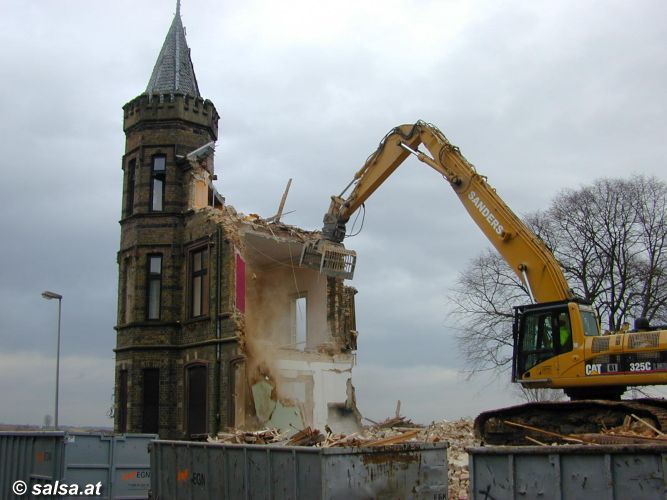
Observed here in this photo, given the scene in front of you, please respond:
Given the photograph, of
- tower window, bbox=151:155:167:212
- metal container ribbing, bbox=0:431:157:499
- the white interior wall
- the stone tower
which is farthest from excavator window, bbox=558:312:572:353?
tower window, bbox=151:155:167:212

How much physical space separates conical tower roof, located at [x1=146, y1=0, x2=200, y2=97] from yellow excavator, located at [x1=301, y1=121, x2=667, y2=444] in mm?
13136

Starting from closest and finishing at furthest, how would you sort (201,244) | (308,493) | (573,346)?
(308,493) → (573,346) → (201,244)

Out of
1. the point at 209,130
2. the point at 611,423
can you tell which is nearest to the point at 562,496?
the point at 611,423

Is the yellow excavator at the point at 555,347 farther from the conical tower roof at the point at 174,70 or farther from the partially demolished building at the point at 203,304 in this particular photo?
the conical tower roof at the point at 174,70

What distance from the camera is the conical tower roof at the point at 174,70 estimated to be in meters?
27.0

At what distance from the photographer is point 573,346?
44.9 ft

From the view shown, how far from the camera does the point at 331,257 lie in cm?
1991

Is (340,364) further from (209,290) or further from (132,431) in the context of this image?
(132,431)

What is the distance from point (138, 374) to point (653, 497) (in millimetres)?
20159

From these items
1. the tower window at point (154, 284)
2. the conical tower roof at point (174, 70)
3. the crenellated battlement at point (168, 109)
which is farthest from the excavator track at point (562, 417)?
the conical tower roof at point (174, 70)

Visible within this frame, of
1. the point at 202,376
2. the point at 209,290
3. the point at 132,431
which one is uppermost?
the point at 209,290

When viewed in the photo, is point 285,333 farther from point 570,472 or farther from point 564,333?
point 570,472

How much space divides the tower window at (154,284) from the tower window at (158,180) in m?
1.93

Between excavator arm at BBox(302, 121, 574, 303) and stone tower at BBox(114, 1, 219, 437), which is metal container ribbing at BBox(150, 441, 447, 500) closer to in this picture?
excavator arm at BBox(302, 121, 574, 303)
